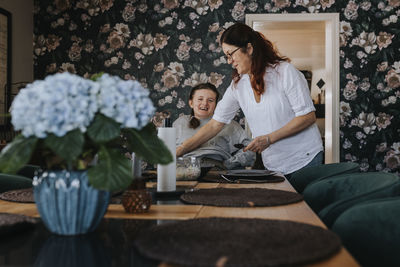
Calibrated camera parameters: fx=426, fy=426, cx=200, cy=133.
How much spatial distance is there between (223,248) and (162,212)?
434mm

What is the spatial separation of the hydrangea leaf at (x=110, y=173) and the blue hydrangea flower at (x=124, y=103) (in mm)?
67

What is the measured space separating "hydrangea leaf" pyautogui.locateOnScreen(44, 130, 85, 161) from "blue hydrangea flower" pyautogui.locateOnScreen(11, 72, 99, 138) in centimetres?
1

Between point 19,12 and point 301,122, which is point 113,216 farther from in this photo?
point 19,12

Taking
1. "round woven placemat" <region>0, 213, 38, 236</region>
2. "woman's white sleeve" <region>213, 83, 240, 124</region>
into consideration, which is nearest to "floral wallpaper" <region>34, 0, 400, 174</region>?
"woman's white sleeve" <region>213, 83, 240, 124</region>

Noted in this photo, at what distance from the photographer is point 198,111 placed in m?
3.47

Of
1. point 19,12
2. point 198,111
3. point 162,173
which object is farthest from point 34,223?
point 19,12

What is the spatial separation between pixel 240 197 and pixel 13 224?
0.68 meters

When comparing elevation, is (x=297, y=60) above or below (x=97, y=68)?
above

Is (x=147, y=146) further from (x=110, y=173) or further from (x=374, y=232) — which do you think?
(x=374, y=232)

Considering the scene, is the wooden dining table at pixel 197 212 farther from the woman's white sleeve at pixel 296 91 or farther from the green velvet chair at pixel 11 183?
the woman's white sleeve at pixel 296 91

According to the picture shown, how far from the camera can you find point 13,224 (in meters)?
0.90

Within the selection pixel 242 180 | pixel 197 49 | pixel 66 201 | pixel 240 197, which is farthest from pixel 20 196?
pixel 197 49

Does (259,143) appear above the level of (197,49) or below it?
below

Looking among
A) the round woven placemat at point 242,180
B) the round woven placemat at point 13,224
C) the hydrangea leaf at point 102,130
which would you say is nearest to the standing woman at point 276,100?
the round woven placemat at point 242,180
